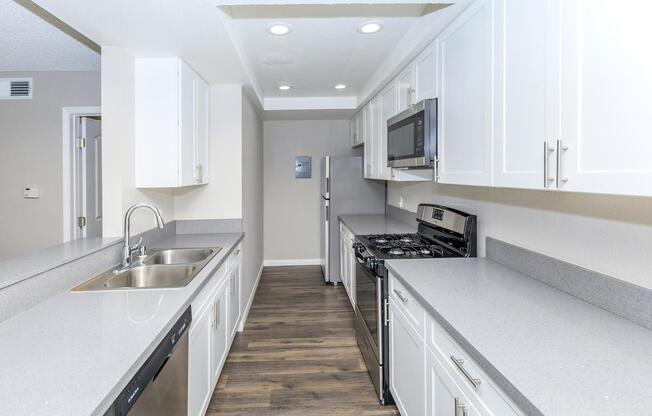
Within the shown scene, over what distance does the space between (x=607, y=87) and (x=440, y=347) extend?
956 millimetres

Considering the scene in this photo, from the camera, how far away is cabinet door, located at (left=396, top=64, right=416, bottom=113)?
8.34 feet

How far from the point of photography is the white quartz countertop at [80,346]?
894mm

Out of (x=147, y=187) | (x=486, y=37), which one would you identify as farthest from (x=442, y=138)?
(x=147, y=187)

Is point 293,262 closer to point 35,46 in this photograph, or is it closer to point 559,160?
point 35,46

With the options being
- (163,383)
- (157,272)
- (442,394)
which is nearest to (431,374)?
(442,394)

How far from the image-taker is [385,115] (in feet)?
10.8

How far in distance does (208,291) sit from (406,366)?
1.09 meters

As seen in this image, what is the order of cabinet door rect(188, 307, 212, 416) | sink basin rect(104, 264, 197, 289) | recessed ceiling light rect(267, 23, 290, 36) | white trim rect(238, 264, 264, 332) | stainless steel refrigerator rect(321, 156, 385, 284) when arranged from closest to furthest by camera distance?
cabinet door rect(188, 307, 212, 416), sink basin rect(104, 264, 197, 289), recessed ceiling light rect(267, 23, 290, 36), white trim rect(238, 264, 264, 332), stainless steel refrigerator rect(321, 156, 385, 284)

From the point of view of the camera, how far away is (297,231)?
18.7 feet

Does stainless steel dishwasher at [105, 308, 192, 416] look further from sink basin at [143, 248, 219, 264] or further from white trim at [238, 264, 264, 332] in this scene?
white trim at [238, 264, 264, 332]

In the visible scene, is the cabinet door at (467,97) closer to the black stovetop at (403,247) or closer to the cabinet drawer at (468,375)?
the black stovetop at (403,247)

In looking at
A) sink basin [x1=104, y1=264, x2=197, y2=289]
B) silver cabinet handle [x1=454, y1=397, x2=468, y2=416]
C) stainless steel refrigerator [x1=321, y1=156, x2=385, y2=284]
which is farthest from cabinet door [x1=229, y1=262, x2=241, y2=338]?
silver cabinet handle [x1=454, y1=397, x2=468, y2=416]

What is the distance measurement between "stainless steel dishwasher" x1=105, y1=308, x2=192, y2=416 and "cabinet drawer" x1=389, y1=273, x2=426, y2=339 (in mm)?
965

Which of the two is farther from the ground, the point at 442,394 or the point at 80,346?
the point at 80,346
